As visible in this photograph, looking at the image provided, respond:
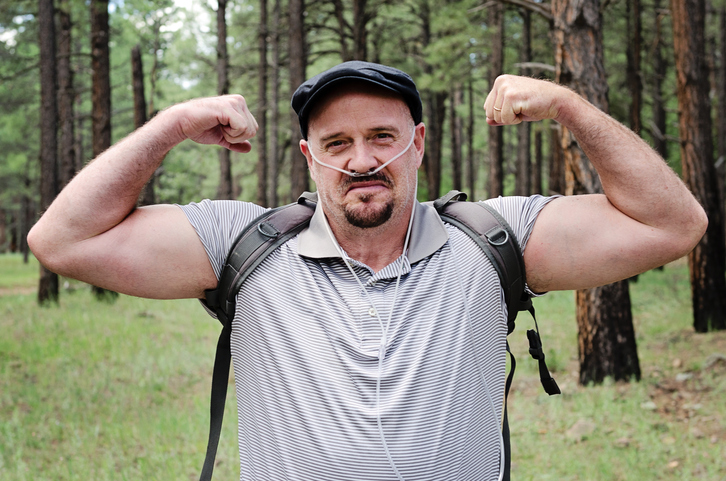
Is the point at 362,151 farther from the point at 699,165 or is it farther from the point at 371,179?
the point at 699,165

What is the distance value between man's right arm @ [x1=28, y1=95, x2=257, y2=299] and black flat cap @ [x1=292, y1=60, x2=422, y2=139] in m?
0.25

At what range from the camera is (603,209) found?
96.0 inches

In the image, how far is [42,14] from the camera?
1242 centimetres

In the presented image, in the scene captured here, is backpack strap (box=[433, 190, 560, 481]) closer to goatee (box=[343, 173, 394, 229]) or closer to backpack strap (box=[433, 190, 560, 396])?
backpack strap (box=[433, 190, 560, 396])

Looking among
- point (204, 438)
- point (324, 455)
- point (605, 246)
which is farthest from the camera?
point (204, 438)

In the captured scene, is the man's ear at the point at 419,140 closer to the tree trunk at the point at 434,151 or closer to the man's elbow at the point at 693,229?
the man's elbow at the point at 693,229

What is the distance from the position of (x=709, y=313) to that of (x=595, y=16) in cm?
551

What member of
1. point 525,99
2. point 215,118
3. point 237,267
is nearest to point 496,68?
point 525,99

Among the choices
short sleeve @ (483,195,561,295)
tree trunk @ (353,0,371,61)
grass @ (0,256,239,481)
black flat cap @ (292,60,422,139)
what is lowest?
grass @ (0,256,239,481)

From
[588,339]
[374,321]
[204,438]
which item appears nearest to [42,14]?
[204,438]

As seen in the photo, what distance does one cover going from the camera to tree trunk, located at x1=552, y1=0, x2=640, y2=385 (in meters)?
6.88

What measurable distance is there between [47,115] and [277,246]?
12713 mm

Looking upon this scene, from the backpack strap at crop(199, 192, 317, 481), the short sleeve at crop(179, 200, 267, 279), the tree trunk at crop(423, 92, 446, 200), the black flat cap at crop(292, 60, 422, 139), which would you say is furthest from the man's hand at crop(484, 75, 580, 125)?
the tree trunk at crop(423, 92, 446, 200)

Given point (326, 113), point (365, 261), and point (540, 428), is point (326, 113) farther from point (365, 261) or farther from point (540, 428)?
point (540, 428)
